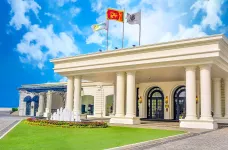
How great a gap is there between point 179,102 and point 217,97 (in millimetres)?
4633

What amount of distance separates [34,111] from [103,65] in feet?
82.3

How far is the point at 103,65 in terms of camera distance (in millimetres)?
22172

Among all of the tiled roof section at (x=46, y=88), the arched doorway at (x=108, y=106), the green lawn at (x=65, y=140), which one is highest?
the tiled roof section at (x=46, y=88)

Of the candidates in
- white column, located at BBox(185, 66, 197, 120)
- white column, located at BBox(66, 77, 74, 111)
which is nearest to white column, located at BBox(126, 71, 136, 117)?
white column, located at BBox(185, 66, 197, 120)

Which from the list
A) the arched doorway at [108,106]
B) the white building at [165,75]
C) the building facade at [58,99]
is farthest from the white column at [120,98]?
the arched doorway at [108,106]

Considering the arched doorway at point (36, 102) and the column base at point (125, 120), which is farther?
the arched doorway at point (36, 102)

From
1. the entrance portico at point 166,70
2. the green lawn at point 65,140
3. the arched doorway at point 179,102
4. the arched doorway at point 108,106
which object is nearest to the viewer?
the green lawn at point 65,140

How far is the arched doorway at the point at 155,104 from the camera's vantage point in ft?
93.8

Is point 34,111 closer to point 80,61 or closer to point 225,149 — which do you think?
point 80,61

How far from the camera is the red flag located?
2422cm

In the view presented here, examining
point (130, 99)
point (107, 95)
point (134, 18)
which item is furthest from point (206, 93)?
point (107, 95)

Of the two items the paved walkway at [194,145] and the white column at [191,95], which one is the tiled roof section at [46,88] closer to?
the white column at [191,95]

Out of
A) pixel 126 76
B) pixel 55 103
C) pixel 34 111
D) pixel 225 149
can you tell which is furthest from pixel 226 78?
pixel 34 111

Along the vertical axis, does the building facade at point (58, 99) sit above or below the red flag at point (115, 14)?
below
